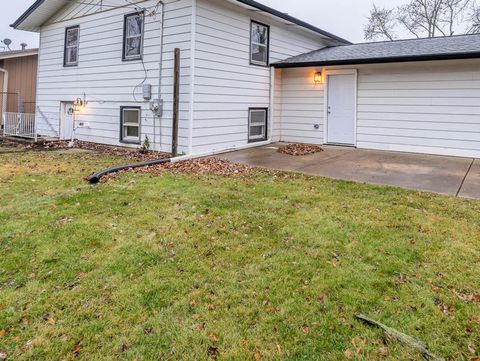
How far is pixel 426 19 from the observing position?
23.0 m

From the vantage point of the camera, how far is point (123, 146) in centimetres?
1030

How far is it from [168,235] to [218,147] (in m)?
5.69

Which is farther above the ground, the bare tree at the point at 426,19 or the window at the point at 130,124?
the bare tree at the point at 426,19

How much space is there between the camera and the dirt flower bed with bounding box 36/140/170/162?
8.76 metres

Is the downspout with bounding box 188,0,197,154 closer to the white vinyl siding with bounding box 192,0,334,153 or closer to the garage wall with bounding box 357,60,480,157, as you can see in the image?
the white vinyl siding with bounding box 192,0,334,153

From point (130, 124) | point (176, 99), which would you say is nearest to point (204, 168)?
point (176, 99)

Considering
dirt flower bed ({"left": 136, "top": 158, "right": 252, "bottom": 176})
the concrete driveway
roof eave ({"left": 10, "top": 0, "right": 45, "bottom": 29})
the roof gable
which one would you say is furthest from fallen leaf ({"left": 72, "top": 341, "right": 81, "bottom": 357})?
roof eave ({"left": 10, "top": 0, "right": 45, "bottom": 29})

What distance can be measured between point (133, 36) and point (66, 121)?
4163 mm

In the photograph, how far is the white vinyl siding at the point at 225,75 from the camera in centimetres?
881

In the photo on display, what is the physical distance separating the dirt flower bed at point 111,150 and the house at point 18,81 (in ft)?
12.7

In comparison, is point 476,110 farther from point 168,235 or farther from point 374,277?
point 168,235

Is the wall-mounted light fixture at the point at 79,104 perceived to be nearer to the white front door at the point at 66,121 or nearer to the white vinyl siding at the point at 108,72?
the white vinyl siding at the point at 108,72

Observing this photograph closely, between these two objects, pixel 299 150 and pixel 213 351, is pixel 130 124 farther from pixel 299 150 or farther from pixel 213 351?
pixel 213 351

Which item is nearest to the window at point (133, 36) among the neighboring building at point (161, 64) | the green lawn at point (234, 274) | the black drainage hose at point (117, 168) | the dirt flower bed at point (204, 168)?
the neighboring building at point (161, 64)
